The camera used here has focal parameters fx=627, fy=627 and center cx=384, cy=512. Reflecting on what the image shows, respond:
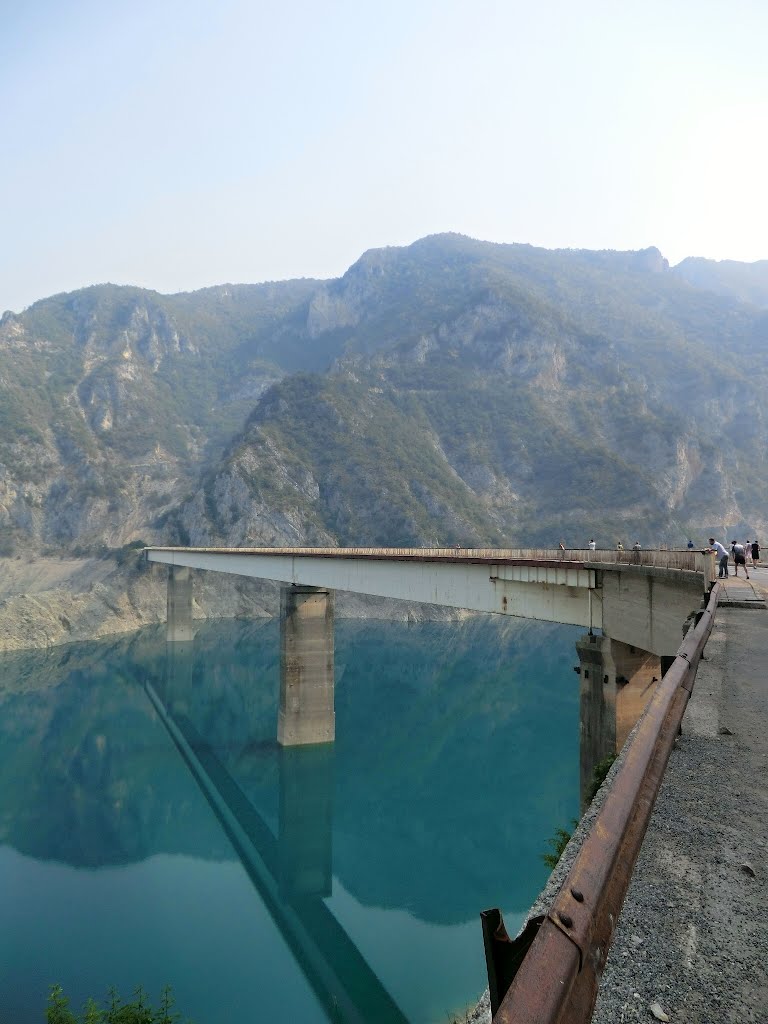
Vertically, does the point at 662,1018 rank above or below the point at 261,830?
above

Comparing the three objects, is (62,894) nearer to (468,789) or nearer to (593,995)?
(468,789)

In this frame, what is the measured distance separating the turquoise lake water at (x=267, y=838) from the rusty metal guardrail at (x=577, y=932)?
1913cm

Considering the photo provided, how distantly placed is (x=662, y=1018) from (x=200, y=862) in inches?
1255

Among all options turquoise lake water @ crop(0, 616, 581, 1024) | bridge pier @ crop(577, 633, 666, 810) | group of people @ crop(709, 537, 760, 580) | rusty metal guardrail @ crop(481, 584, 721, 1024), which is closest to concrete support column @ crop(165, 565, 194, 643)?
turquoise lake water @ crop(0, 616, 581, 1024)

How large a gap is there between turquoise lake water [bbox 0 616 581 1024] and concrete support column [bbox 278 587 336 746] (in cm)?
153

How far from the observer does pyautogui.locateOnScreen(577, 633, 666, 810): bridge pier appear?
65.4ft

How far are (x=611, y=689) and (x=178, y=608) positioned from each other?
73216 millimetres

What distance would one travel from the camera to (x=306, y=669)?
133 ft

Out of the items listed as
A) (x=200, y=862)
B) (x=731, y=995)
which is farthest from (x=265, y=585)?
(x=731, y=995)

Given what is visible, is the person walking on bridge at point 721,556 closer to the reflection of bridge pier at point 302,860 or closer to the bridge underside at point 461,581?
the bridge underside at point 461,581

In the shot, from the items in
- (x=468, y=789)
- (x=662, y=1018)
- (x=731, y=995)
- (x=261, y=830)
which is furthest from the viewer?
(x=468, y=789)

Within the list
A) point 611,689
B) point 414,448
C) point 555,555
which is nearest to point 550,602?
point 555,555

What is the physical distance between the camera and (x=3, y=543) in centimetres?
11688

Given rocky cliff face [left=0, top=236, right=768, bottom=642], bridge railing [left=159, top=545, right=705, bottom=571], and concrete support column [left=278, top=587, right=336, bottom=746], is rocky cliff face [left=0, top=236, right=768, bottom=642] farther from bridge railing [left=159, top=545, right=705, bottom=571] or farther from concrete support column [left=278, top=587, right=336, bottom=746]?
bridge railing [left=159, top=545, right=705, bottom=571]
